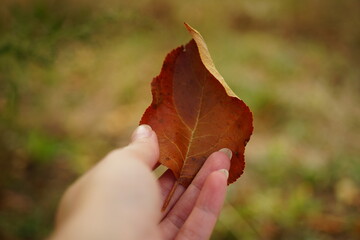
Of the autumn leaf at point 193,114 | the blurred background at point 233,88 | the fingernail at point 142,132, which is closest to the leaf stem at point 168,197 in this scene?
the autumn leaf at point 193,114

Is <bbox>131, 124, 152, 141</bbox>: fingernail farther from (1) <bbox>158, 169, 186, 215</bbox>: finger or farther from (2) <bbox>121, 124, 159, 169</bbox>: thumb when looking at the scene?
(1) <bbox>158, 169, 186, 215</bbox>: finger

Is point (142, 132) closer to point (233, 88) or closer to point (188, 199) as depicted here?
point (188, 199)

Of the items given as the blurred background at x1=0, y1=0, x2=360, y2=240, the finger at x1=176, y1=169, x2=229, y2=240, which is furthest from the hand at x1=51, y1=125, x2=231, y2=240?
the blurred background at x1=0, y1=0, x2=360, y2=240

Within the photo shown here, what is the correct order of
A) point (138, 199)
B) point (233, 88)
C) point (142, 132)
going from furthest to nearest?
point (233, 88)
point (142, 132)
point (138, 199)

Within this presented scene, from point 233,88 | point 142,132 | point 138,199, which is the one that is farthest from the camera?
point 233,88

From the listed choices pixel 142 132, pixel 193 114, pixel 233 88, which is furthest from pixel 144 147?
pixel 233 88

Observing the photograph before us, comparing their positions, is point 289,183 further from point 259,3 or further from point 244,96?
point 259,3

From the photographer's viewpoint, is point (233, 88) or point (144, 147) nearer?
point (144, 147)

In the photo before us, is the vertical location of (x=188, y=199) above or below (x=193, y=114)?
below
